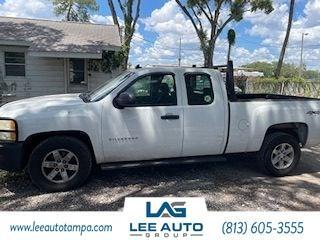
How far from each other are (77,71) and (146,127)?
10568 mm

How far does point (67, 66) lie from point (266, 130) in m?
10.6

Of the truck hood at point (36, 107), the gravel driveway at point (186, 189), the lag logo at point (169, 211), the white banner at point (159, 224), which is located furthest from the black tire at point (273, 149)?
the lag logo at point (169, 211)

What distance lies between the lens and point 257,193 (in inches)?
216

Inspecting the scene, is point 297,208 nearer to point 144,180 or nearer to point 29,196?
point 144,180

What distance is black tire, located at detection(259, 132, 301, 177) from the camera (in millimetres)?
6270

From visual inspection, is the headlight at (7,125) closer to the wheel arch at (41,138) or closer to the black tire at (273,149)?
the wheel arch at (41,138)

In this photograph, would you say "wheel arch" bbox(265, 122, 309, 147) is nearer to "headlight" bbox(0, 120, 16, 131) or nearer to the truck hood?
the truck hood

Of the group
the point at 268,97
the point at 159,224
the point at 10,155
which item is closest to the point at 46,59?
the point at 268,97

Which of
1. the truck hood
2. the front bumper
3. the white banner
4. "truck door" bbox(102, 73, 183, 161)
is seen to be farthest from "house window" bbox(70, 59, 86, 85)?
the white banner

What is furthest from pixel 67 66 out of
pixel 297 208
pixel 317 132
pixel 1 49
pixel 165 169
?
pixel 297 208

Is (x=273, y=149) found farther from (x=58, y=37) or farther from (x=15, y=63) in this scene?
(x=58, y=37)

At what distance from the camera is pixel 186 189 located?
5.55 metres

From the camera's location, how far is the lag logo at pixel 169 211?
2.59 meters

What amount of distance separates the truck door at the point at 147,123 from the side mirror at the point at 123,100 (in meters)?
0.06
